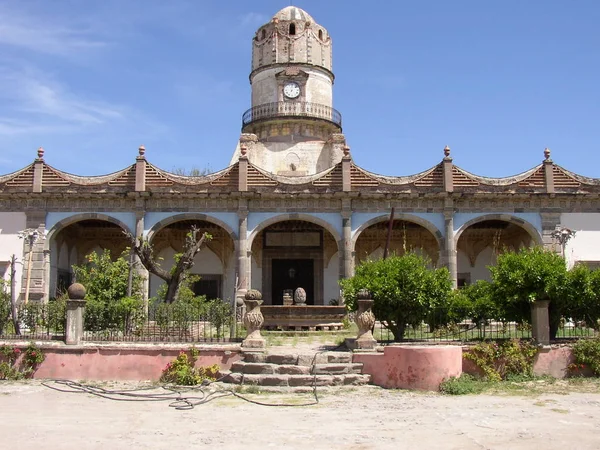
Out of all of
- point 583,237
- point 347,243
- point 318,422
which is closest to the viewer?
point 318,422

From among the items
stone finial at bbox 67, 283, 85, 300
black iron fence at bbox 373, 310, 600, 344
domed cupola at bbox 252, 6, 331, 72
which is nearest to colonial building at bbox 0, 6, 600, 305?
domed cupola at bbox 252, 6, 331, 72

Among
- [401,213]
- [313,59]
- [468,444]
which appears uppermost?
[313,59]

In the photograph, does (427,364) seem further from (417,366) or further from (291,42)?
(291,42)

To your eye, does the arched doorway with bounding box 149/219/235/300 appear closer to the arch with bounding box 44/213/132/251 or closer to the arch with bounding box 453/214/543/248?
the arch with bounding box 44/213/132/251

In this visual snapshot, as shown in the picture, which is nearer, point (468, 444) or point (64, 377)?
point (468, 444)

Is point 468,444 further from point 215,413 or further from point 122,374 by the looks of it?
point 122,374

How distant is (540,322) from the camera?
1204 cm

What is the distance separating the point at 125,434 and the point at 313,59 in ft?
76.5

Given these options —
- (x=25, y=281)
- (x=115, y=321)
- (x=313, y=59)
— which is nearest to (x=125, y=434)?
(x=115, y=321)

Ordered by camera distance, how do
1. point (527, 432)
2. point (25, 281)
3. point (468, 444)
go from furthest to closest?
1. point (25, 281)
2. point (527, 432)
3. point (468, 444)

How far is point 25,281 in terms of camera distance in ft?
72.0

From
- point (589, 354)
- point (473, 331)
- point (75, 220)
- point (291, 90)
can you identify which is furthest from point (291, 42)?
point (589, 354)

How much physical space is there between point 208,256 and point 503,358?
16047 mm

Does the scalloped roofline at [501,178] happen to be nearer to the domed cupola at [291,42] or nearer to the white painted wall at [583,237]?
the white painted wall at [583,237]
